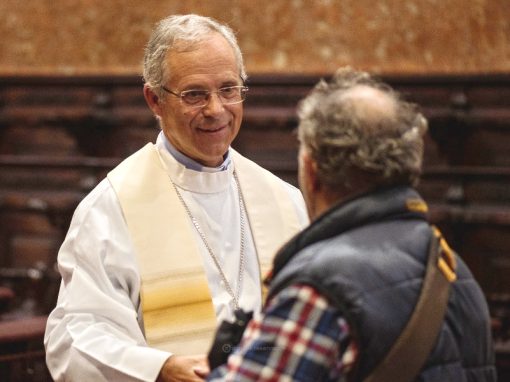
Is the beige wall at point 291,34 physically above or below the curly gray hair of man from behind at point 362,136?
below

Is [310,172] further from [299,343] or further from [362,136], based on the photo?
[299,343]

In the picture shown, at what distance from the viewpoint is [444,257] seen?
1.80 meters

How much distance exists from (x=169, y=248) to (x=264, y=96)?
3996mm

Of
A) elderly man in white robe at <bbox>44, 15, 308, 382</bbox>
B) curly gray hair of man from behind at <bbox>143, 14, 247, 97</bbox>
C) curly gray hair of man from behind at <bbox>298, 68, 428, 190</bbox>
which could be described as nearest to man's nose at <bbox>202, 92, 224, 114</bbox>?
elderly man in white robe at <bbox>44, 15, 308, 382</bbox>

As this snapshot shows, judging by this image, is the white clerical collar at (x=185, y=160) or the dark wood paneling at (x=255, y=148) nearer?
the white clerical collar at (x=185, y=160)

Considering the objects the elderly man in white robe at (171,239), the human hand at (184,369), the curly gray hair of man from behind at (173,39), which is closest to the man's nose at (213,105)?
the elderly man in white robe at (171,239)

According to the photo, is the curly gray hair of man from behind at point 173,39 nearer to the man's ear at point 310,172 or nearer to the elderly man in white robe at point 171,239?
the elderly man in white robe at point 171,239

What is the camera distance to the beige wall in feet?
20.1

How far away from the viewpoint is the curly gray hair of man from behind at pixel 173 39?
2641 mm

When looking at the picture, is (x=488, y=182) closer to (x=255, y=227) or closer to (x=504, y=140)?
(x=504, y=140)

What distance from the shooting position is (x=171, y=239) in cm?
272

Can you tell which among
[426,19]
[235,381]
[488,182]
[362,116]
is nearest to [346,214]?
[362,116]

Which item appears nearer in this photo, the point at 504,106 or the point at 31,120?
the point at 504,106

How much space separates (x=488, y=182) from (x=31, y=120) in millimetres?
3518
